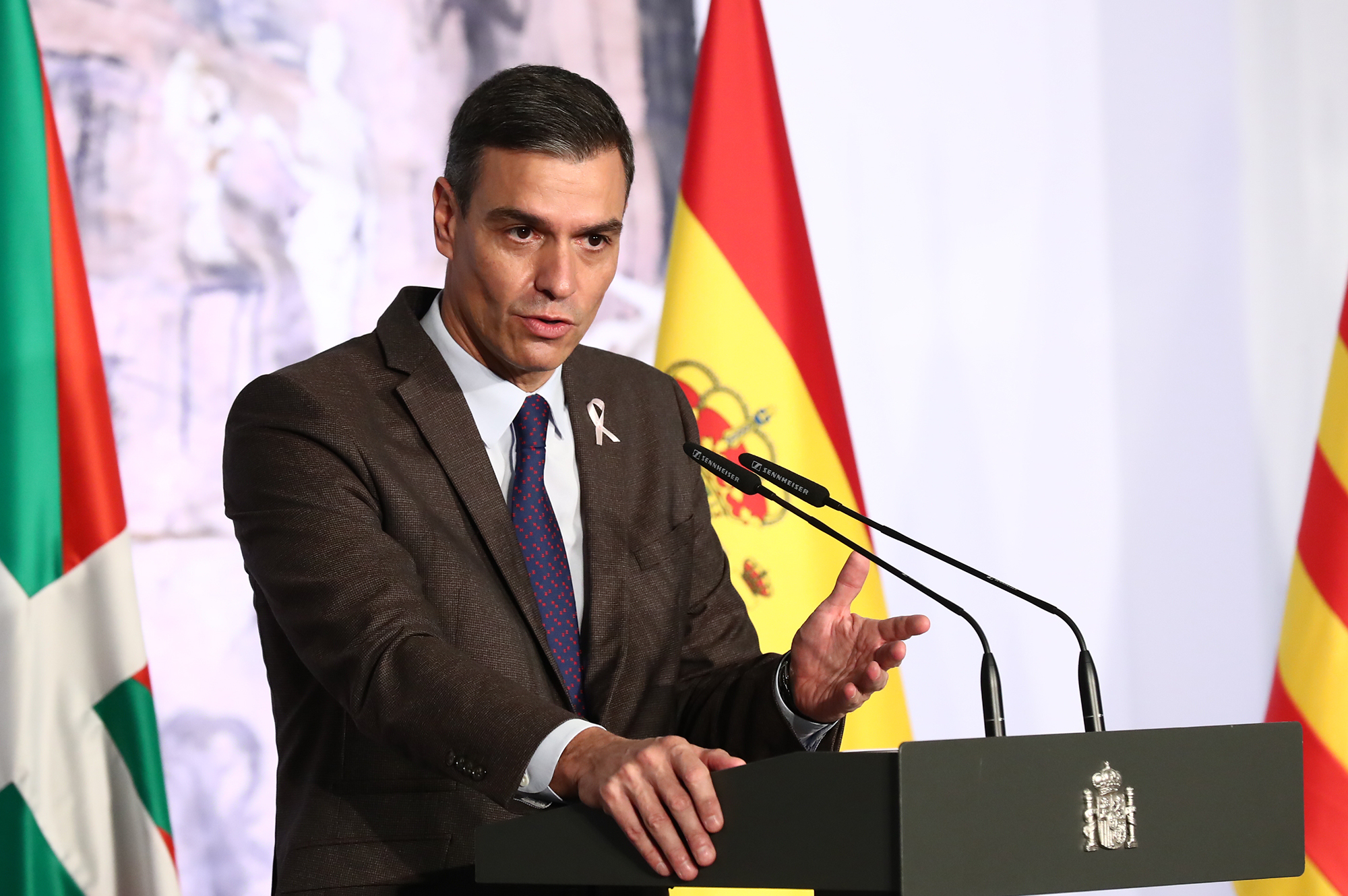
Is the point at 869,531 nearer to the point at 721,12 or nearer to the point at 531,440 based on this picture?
the point at 721,12

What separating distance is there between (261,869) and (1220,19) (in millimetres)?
3676

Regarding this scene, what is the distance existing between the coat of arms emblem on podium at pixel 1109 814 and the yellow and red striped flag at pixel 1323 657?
2.38 metres

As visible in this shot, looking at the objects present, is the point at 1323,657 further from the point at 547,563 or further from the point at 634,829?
the point at 634,829

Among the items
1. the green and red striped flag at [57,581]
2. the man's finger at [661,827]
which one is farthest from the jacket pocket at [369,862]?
the green and red striped flag at [57,581]

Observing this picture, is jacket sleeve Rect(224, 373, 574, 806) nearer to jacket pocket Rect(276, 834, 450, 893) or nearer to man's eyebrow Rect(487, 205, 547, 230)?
jacket pocket Rect(276, 834, 450, 893)

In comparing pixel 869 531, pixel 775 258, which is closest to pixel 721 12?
pixel 775 258

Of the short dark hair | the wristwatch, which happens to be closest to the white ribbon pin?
→ the short dark hair

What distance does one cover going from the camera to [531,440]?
180 cm

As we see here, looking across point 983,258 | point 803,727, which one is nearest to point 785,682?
point 803,727

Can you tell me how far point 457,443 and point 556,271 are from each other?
27 centimetres

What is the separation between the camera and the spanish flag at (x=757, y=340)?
9.91 ft

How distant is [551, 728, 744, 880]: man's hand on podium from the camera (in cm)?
106

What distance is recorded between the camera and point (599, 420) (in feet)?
6.35

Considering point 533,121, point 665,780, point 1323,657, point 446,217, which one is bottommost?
point 1323,657
